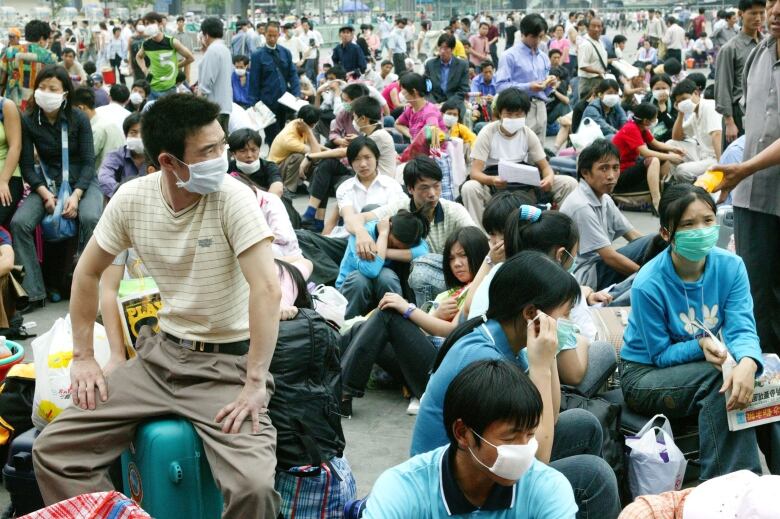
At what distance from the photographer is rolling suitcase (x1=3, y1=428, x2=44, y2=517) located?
396cm

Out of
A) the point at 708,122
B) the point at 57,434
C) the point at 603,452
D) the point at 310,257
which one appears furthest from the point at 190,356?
the point at 708,122

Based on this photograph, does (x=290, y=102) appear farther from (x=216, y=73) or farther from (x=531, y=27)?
(x=531, y=27)

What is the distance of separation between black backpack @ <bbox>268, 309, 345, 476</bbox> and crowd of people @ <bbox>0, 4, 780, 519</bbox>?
0.24ft

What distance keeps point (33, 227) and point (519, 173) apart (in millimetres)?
3591

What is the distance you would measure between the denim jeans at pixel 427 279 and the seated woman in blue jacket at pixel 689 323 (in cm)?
156

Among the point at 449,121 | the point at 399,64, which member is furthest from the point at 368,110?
the point at 399,64

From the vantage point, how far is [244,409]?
3365 mm

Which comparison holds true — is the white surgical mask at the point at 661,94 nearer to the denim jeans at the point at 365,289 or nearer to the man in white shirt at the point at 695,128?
the man in white shirt at the point at 695,128

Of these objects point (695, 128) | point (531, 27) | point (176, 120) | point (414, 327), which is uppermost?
point (176, 120)

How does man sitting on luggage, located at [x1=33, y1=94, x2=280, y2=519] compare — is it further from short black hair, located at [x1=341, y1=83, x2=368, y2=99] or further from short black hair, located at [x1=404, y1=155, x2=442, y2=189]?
short black hair, located at [x1=341, y1=83, x2=368, y2=99]

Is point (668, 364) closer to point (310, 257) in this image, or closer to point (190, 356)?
point (190, 356)

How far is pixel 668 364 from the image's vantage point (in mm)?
4234

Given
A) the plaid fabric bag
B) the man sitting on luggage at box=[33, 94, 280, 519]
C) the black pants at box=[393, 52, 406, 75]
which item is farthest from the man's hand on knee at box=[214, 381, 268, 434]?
the black pants at box=[393, 52, 406, 75]

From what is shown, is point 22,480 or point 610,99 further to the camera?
point 610,99
